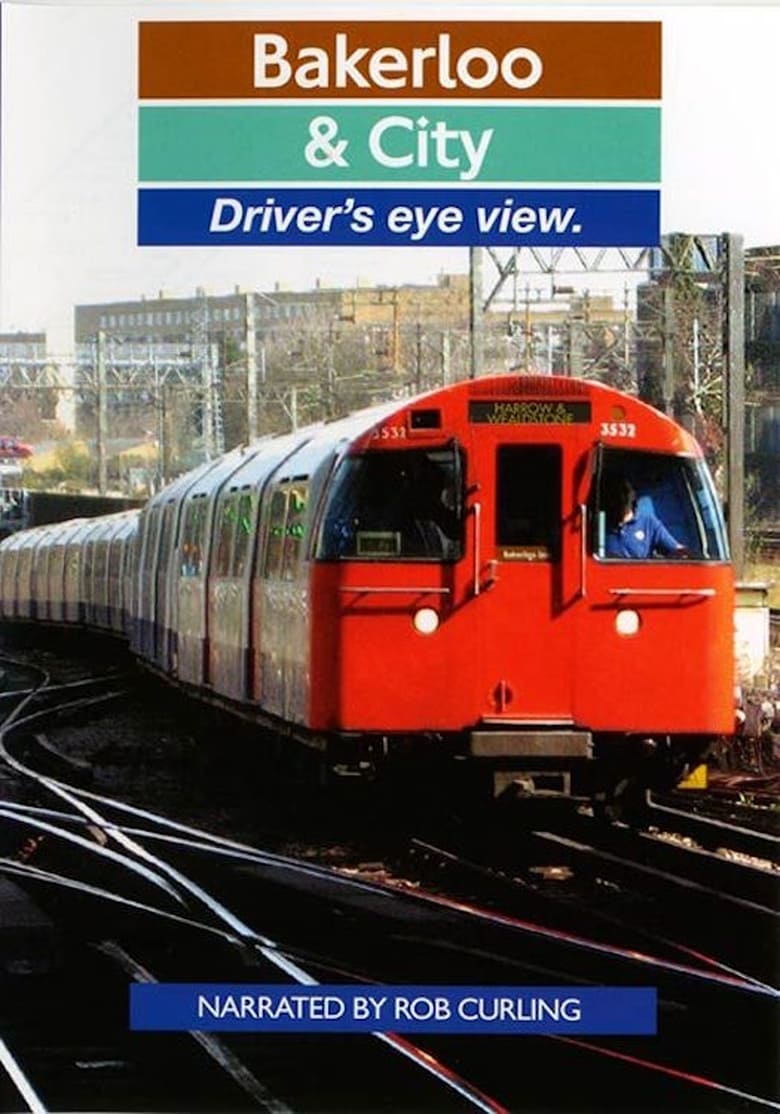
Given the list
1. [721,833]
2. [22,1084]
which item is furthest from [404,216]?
[721,833]

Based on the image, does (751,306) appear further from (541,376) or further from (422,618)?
(422,618)

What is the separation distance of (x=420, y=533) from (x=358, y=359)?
106 centimetres

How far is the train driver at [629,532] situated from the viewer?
10625mm

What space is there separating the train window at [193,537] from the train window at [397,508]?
6.47 feet

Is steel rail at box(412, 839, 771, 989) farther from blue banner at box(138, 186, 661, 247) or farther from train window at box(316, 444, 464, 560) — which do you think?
blue banner at box(138, 186, 661, 247)

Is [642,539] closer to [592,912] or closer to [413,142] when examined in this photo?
[592,912]

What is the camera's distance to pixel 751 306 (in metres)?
10.0

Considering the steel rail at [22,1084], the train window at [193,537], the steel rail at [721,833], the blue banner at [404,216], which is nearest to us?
the steel rail at [22,1084]

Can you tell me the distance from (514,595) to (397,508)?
2.10 feet

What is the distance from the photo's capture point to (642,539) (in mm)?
10711

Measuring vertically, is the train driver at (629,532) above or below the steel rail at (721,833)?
above

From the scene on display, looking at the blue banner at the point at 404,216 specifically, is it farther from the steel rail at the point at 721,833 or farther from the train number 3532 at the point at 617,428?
the steel rail at the point at 721,833

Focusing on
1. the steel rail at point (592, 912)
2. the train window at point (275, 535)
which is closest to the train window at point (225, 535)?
the train window at point (275, 535)

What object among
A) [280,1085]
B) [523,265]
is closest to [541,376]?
A: [523,265]
